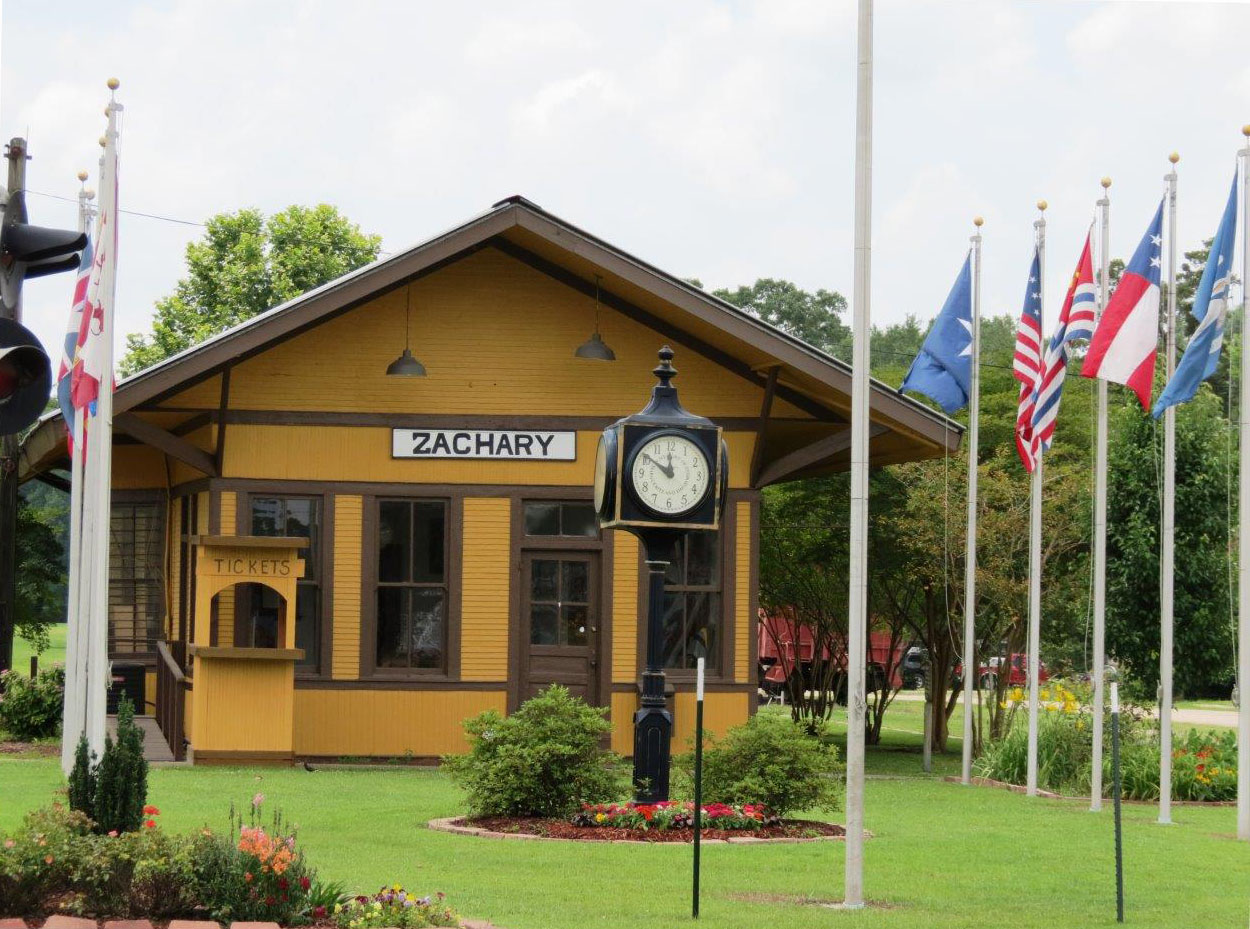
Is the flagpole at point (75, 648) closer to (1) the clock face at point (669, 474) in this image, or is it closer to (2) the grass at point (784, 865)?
(2) the grass at point (784, 865)

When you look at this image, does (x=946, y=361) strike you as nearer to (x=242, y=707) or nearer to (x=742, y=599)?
(x=742, y=599)

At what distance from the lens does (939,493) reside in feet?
89.9

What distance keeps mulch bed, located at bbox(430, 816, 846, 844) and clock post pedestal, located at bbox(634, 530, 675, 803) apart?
0.46 metres

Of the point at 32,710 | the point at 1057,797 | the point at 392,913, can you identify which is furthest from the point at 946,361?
the point at 32,710

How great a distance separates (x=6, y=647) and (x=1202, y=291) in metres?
20.4

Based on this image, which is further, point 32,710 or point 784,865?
point 32,710

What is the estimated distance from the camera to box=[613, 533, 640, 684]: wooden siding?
22.2m

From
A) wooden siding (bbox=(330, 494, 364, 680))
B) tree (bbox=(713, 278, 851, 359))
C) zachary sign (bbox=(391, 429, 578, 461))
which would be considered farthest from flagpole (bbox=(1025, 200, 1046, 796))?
tree (bbox=(713, 278, 851, 359))

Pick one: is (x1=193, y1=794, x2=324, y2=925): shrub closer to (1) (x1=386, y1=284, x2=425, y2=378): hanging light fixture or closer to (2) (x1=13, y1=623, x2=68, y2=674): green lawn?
(1) (x1=386, y1=284, x2=425, y2=378): hanging light fixture

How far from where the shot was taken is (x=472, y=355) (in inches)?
869

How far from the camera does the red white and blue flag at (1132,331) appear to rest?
16.7 metres

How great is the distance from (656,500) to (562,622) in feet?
26.5

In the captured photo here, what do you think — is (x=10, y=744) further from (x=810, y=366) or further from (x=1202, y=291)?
(x=1202, y=291)

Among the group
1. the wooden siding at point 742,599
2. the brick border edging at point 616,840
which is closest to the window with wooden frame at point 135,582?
the wooden siding at point 742,599
